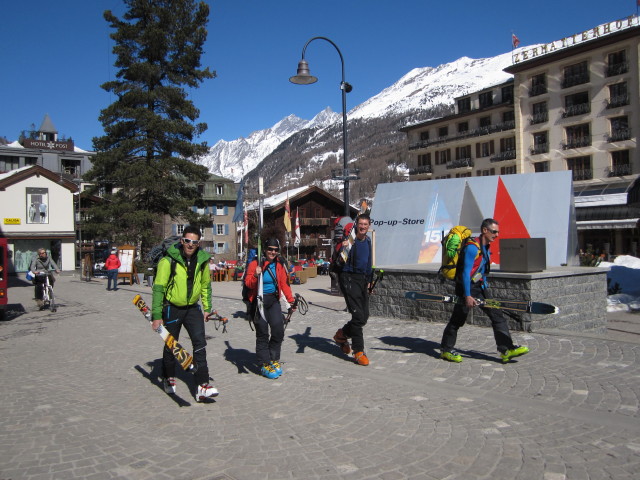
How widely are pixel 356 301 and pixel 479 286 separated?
147cm

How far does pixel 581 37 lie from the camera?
43.7 meters

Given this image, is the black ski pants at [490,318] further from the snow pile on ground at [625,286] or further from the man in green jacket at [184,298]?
the snow pile on ground at [625,286]

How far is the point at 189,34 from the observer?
109ft

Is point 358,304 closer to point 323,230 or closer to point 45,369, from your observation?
point 45,369

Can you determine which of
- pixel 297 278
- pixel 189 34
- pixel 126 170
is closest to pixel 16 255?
pixel 126 170

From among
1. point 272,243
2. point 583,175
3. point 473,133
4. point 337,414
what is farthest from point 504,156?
point 337,414

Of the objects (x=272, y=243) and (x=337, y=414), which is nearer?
(x=337, y=414)

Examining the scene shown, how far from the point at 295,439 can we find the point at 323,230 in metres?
59.5

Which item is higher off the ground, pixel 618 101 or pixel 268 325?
pixel 618 101

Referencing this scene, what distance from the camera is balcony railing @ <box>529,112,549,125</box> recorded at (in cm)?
4691

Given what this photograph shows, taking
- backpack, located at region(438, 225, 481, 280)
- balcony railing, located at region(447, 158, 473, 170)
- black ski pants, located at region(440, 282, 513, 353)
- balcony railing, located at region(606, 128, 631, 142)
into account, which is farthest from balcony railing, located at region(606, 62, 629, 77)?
black ski pants, located at region(440, 282, 513, 353)

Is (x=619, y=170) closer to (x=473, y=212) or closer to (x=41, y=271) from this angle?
(x=473, y=212)

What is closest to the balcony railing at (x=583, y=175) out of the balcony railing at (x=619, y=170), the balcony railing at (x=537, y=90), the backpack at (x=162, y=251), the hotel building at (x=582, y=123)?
the hotel building at (x=582, y=123)

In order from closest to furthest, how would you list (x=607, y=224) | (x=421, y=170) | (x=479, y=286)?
1. (x=479, y=286)
2. (x=607, y=224)
3. (x=421, y=170)
